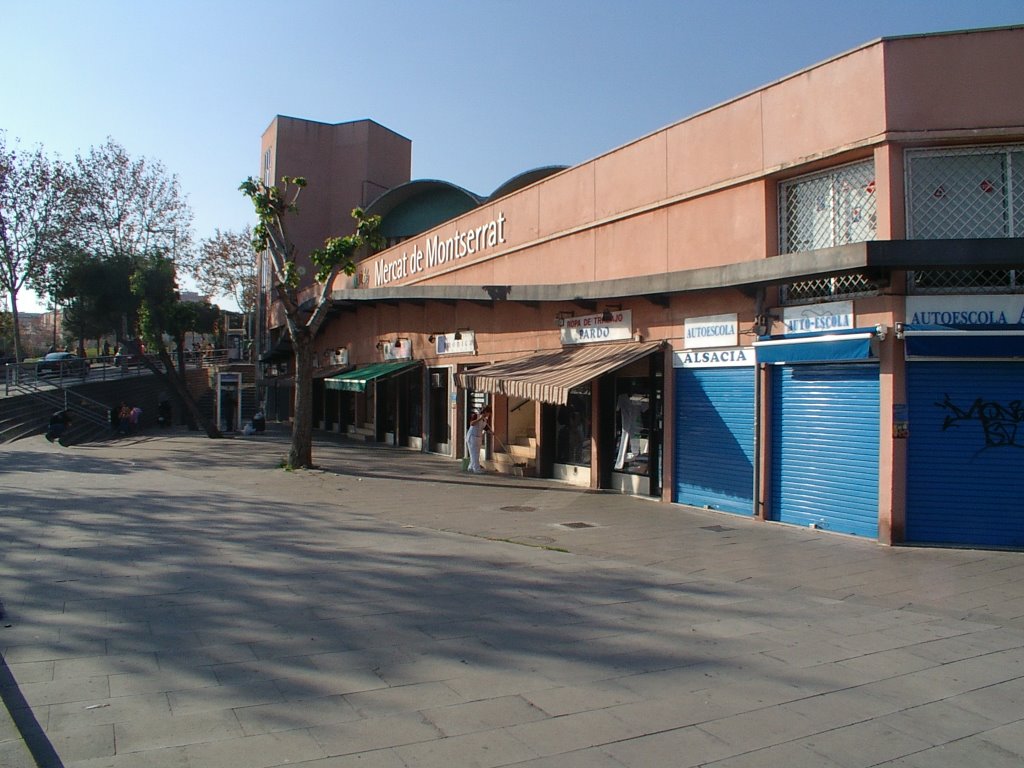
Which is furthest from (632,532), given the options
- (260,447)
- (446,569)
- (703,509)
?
(260,447)

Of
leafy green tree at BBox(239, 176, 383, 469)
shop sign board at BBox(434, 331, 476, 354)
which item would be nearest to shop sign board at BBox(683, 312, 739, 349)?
shop sign board at BBox(434, 331, 476, 354)

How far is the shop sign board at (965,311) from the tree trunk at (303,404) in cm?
1246

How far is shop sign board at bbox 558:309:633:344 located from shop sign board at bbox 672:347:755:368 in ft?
4.12

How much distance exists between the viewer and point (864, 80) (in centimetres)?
1024

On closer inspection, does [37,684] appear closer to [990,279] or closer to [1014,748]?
[1014,748]

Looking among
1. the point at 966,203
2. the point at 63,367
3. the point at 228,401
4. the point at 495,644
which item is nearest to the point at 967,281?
the point at 966,203

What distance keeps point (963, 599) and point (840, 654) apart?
248cm

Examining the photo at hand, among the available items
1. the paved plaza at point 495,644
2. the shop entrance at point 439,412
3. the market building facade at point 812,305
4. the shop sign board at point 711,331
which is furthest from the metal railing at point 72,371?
the shop sign board at point 711,331

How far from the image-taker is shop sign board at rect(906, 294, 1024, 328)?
959 centimetres

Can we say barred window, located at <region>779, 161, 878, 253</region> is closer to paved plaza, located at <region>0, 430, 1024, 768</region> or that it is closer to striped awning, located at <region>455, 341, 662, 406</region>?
striped awning, located at <region>455, 341, 662, 406</region>

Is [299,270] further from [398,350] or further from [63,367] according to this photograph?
[63,367]

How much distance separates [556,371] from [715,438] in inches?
124

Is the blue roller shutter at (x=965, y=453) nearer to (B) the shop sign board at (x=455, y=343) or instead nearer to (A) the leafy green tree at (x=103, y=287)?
(B) the shop sign board at (x=455, y=343)

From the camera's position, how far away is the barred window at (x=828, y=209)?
10.5 m
